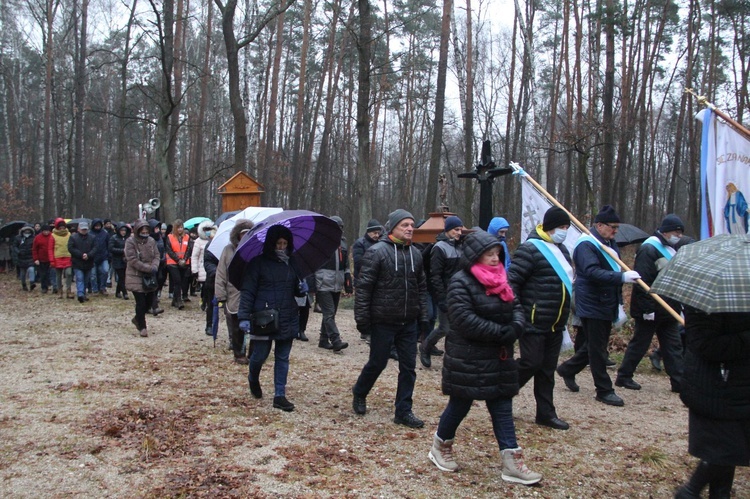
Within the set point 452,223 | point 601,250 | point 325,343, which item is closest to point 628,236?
point 452,223

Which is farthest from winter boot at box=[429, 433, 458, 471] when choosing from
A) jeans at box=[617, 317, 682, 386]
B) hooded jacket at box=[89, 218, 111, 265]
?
hooded jacket at box=[89, 218, 111, 265]

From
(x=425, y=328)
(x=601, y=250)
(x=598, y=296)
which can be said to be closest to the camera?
(x=601, y=250)

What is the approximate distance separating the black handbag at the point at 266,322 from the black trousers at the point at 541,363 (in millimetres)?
2315

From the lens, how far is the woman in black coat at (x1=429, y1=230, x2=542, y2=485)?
14.5 feet

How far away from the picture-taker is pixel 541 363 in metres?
5.84

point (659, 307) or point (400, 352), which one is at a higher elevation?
point (659, 307)

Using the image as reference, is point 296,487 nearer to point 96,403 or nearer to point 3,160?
point 96,403

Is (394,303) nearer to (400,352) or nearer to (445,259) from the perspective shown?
(400,352)

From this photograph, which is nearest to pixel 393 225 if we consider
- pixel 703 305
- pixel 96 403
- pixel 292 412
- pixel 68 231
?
pixel 292 412

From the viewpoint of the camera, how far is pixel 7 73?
3850 centimetres

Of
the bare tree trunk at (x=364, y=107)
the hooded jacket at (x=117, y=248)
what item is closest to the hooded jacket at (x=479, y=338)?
the bare tree trunk at (x=364, y=107)

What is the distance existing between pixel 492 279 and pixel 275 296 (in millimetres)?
2502

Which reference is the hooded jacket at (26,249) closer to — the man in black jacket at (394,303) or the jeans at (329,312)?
the jeans at (329,312)

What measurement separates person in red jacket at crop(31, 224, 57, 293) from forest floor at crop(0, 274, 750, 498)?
8.45 metres
